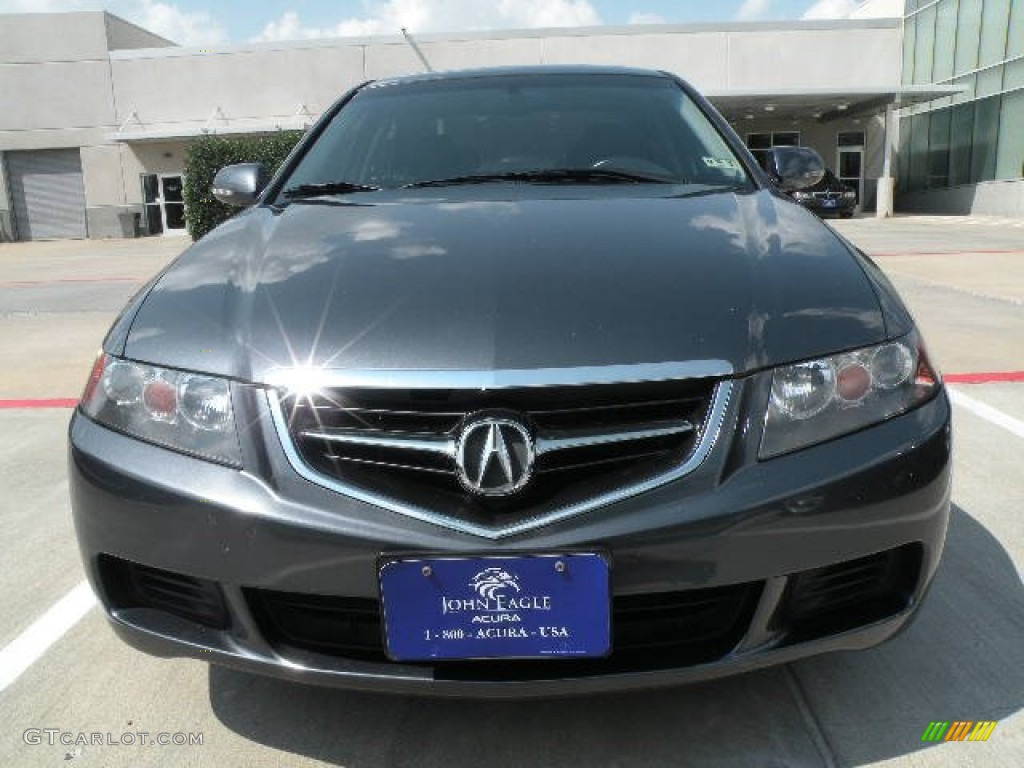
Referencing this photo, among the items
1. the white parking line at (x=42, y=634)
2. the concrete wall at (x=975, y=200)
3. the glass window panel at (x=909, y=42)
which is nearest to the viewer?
the white parking line at (x=42, y=634)

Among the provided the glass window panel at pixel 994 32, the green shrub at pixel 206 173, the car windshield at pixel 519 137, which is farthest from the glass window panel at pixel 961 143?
the car windshield at pixel 519 137

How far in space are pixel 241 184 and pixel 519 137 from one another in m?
0.90

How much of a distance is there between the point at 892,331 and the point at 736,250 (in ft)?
1.20

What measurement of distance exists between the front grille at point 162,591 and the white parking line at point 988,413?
3217 mm

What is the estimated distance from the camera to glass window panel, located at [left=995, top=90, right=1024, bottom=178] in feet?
71.4

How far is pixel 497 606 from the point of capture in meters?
1.49

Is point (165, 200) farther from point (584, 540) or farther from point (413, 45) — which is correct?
point (584, 540)

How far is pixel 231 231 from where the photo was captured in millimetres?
2309

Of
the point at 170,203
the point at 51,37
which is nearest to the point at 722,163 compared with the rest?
the point at 170,203

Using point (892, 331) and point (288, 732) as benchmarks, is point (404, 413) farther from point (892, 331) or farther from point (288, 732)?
point (892, 331)

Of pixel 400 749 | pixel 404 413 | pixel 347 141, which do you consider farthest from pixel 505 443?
pixel 347 141

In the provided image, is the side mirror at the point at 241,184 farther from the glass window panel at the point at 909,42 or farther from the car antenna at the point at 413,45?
the glass window panel at the point at 909,42

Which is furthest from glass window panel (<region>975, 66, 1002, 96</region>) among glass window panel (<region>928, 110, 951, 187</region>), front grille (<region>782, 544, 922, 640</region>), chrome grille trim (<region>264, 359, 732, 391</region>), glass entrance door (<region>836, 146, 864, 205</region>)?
chrome grille trim (<region>264, 359, 732, 391</region>)

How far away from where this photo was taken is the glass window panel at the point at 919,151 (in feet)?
89.9
